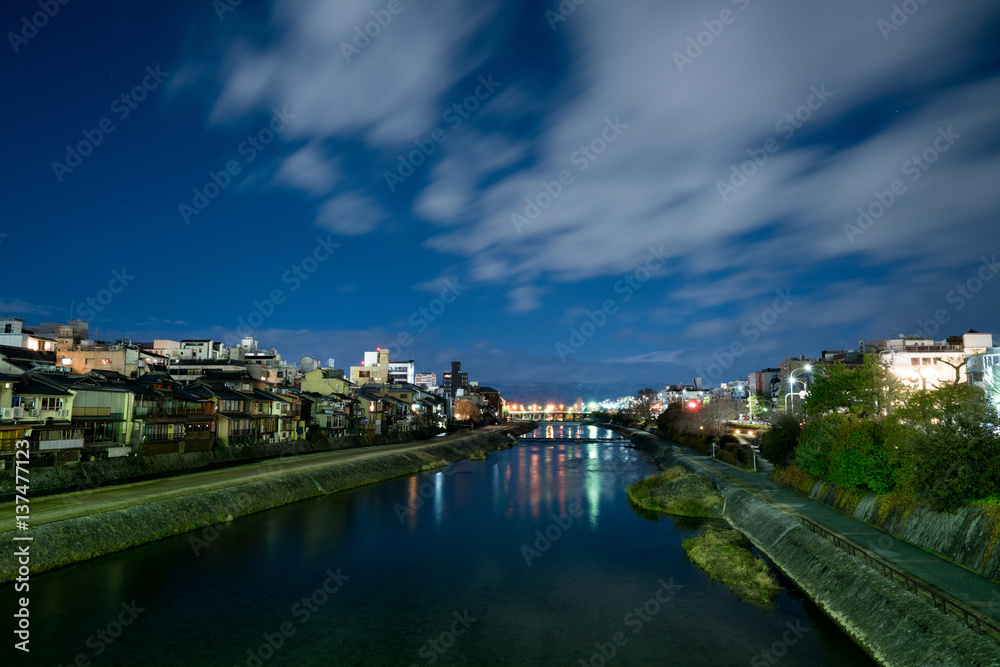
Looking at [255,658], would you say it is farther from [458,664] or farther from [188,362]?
[188,362]

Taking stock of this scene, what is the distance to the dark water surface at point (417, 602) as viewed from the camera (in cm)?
1622

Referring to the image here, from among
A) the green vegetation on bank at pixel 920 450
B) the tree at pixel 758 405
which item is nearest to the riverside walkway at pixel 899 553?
the green vegetation on bank at pixel 920 450

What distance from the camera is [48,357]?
5656 cm

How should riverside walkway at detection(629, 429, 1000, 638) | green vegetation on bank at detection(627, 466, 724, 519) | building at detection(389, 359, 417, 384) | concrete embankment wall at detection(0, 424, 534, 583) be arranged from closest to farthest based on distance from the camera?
riverside walkway at detection(629, 429, 1000, 638)
concrete embankment wall at detection(0, 424, 534, 583)
green vegetation on bank at detection(627, 466, 724, 519)
building at detection(389, 359, 417, 384)

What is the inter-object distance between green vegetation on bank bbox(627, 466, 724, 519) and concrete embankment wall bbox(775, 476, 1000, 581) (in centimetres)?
1163

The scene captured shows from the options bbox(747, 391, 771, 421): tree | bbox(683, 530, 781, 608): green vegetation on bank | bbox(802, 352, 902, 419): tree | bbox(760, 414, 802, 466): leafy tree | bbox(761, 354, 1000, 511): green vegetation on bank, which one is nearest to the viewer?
bbox(761, 354, 1000, 511): green vegetation on bank

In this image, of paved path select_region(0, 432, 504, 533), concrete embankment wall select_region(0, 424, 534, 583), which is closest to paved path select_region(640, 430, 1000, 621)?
concrete embankment wall select_region(0, 424, 534, 583)

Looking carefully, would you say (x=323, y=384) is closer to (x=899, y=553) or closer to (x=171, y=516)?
(x=171, y=516)

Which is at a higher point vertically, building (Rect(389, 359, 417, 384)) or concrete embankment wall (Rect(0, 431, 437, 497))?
building (Rect(389, 359, 417, 384))

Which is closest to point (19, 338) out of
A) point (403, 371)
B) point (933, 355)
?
point (933, 355)

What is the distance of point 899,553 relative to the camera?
62.1ft

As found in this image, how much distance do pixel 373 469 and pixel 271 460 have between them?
1059cm

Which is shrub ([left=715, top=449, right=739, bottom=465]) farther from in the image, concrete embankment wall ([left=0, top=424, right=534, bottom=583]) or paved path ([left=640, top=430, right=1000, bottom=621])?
concrete embankment wall ([left=0, top=424, right=534, bottom=583])

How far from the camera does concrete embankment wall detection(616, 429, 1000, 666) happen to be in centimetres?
1237
